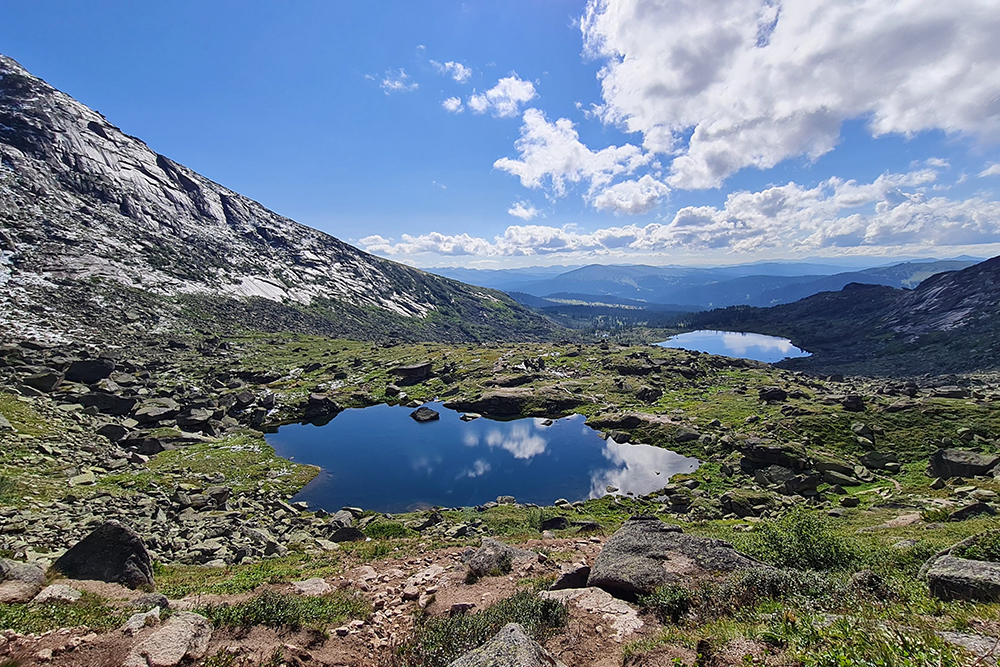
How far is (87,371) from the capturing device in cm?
7188

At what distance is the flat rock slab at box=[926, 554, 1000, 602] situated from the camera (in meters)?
10.4

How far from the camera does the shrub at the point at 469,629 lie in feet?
40.0

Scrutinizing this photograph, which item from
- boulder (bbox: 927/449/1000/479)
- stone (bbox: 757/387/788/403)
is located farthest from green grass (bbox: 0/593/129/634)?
stone (bbox: 757/387/788/403)

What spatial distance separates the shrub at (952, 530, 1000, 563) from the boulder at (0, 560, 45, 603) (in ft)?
100

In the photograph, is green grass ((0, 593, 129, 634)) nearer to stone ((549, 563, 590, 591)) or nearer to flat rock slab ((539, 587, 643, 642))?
flat rock slab ((539, 587, 643, 642))

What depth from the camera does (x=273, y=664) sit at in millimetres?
11641

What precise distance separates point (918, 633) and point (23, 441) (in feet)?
216

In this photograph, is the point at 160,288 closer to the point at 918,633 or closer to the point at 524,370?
the point at 524,370

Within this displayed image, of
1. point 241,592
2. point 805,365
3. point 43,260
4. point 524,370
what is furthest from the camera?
point 805,365

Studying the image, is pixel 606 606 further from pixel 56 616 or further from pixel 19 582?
pixel 19 582

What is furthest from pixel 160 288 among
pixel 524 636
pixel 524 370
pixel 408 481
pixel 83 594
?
pixel 524 636

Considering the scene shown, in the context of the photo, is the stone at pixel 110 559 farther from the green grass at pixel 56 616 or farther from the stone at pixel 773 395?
the stone at pixel 773 395

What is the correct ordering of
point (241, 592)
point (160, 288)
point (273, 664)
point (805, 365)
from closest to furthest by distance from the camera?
point (273, 664) → point (241, 592) → point (160, 288) → point (805, 365)

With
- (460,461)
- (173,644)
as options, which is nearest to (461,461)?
(460,461)
